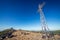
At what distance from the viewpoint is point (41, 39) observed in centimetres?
3225

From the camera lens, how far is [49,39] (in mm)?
28625

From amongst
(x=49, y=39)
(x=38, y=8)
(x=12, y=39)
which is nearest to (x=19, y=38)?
(x=12, y=39)

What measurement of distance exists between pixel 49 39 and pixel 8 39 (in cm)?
1371

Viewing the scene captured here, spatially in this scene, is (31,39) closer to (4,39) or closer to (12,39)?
(12,39)

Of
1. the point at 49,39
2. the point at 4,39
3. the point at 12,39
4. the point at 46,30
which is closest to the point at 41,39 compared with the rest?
the point at 49,39

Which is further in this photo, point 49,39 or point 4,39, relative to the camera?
point 4,39

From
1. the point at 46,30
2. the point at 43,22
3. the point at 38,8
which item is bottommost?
the point at 46,30

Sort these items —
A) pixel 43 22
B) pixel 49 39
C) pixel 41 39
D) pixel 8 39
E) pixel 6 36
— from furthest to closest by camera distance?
pixel 6 36, pixel 8 39, pixel 41 39, pixel 49 39, pixel 43 22

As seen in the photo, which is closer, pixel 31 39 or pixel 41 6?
pixel 41 6

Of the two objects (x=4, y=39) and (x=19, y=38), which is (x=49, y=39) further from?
(x=4, y=39)

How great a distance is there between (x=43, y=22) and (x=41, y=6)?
156 inches

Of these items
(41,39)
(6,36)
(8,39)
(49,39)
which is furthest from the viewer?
(6,36)

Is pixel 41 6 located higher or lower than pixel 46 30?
higher

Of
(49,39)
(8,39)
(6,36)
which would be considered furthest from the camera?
(6,36)
